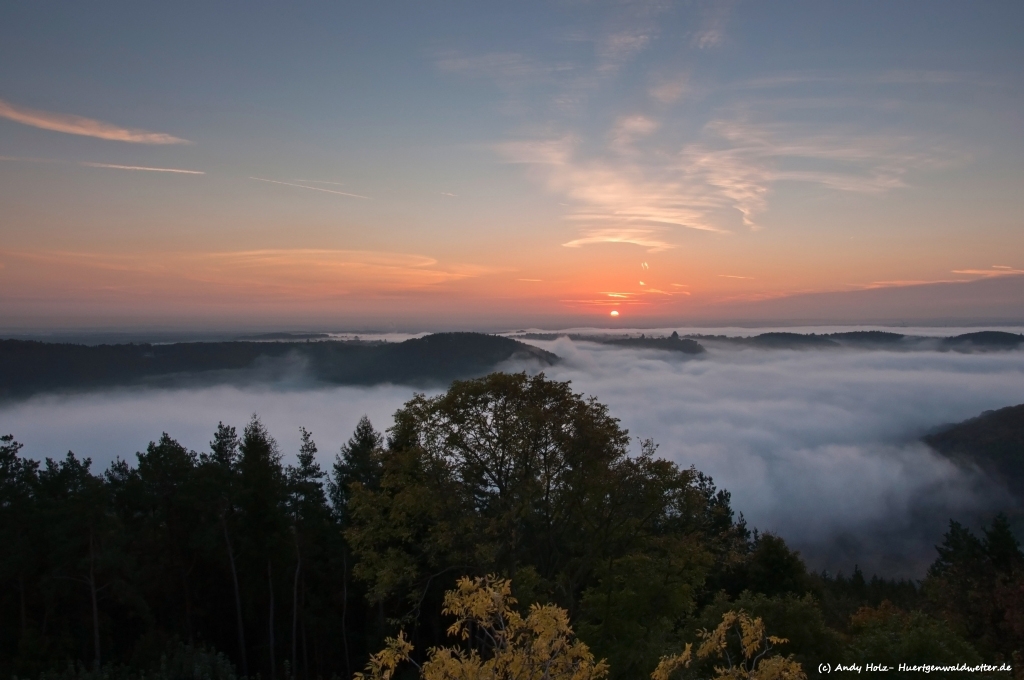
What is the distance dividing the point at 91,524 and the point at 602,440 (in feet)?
62.5

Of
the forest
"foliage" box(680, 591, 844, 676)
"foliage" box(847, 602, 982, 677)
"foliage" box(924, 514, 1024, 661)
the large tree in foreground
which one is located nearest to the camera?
"foliage" box(847, 602, 982, 677)

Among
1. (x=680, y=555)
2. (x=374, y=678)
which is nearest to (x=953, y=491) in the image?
(x=680, y=555)

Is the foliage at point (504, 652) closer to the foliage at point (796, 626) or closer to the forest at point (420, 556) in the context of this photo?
the forest at point (420, 556)

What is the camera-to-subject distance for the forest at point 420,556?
17.6 metres

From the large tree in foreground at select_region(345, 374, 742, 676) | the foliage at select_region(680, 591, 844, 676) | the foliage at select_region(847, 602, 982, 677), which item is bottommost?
the foliage at select_region(680, 591, 844, 676)

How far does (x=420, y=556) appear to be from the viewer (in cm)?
1966

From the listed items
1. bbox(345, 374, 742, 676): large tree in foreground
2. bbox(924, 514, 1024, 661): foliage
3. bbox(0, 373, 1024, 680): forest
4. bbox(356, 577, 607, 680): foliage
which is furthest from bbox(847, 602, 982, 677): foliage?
bbox(356, 577, 607, 680): foliage

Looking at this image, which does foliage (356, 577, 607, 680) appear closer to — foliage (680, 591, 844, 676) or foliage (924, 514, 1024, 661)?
foliage (680, 591, 844, 676)

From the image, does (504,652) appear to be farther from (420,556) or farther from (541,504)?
(420,556)

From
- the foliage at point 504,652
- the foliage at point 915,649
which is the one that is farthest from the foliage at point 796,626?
the foliage at point 504,652

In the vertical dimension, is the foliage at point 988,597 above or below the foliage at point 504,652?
below

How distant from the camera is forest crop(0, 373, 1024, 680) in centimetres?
1764

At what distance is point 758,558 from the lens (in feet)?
95.5

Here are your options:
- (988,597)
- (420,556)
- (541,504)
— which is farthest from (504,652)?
(988,597)
